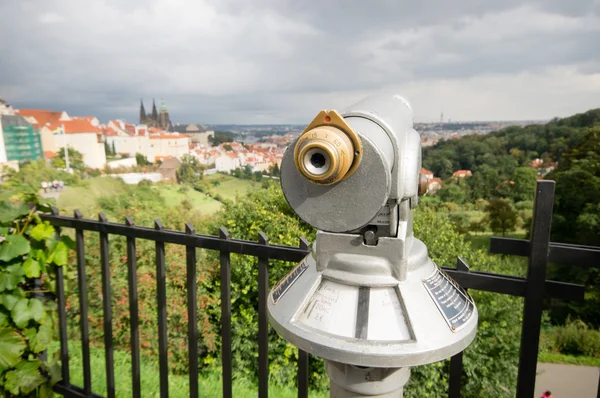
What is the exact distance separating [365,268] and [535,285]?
728 mm

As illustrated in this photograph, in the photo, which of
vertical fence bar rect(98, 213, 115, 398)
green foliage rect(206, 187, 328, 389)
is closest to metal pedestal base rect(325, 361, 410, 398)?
vertical fence bar rect(98, 213, 115, 398)

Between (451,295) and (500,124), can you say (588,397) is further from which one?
(500,124)

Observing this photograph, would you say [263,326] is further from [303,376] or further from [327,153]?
[327,153]

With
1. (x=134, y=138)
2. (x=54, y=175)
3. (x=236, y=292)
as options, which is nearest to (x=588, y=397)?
(x=236, y=292)

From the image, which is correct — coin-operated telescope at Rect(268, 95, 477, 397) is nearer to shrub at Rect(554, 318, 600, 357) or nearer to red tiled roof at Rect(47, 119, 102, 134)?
shrub at Rect(554, 318, 600, 357)

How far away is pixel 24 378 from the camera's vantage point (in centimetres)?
253

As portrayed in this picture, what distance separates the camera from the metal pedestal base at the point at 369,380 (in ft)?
3.72

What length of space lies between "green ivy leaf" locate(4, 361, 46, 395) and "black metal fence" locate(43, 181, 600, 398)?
21 centimetres

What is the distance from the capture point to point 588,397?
13.9 m

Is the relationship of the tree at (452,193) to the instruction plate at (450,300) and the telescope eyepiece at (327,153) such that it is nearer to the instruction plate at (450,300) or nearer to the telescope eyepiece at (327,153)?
the instruction plate at (450,300)

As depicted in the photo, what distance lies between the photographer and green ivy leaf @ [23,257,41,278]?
252cm

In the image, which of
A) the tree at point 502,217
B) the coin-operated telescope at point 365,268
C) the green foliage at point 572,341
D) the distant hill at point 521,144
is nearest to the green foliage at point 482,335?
the green foliage at point 572,341

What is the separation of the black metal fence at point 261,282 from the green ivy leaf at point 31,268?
7.4 inches

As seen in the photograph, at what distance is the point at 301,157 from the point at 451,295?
23.8 inches
